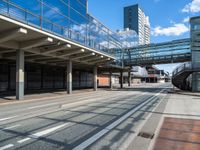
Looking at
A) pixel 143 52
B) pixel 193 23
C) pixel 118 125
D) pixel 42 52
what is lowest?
pixel 118 125

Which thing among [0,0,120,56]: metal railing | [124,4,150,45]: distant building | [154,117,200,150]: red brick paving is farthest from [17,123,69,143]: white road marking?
[124,4,150,45]: distant building

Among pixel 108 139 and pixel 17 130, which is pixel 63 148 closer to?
pixel 108 139

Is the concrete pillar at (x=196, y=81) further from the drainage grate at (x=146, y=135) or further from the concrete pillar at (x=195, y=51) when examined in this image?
the drainage grate at (x=146, y=135)

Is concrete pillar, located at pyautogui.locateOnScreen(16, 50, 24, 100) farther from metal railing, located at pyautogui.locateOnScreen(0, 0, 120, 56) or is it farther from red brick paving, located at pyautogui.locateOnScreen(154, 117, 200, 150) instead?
red brick paving, located at pyautogui.locateOnScreen(154, 117, 200, 150)

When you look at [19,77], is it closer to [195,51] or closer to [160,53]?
[195,51]

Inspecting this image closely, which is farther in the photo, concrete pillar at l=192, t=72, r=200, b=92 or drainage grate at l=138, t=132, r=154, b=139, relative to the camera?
concrete pillar at l=192, t=72, r=200, b=92

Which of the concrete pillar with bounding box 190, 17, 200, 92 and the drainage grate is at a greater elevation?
the concrete pillar with bounding box 190, 17, 200, 92

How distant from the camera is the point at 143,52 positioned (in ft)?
153

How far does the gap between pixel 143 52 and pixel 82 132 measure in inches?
1621

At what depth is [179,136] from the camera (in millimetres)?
6855

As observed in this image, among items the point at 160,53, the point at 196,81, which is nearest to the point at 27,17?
the point at 196,81

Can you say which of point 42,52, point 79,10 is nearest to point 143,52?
point 79,10

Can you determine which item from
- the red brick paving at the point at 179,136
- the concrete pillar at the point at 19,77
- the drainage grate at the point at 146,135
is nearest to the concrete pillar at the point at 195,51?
the concrete pillar at the point at 19,77

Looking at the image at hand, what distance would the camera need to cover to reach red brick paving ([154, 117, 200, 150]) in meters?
5.83
